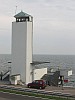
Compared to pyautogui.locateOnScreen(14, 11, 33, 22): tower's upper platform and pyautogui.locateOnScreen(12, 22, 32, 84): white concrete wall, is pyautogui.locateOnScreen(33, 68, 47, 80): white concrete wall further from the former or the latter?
pyautogui.locateOnScreen(14, 11, 33, 22): tower's upper platform

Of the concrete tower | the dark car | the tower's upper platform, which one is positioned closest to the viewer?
the dark car

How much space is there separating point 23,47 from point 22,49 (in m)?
0.33

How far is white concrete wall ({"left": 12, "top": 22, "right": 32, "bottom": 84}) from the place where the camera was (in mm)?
40406

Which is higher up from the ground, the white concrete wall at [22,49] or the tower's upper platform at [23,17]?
the tower's upper platform at [23,17]

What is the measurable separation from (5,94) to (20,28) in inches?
533

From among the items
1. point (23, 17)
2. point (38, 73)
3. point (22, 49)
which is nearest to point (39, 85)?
point (22, 49)

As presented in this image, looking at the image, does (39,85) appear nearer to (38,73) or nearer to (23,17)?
(38,73)

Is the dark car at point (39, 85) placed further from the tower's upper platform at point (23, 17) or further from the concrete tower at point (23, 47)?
the tower's upper platform at point (23, 17)

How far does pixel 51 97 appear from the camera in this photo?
27.4 metres

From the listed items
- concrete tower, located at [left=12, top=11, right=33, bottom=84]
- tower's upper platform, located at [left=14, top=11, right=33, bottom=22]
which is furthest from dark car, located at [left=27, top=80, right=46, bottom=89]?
tower's upper platform, located at [left=14, top=11, right=33, bottom=22]

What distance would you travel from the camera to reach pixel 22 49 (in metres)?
40.7

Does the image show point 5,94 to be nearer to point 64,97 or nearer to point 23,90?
point 23,90

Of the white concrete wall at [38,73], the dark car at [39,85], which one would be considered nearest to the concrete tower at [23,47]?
the white concrete wall at [38,73]

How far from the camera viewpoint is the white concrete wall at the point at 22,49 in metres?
40.4
